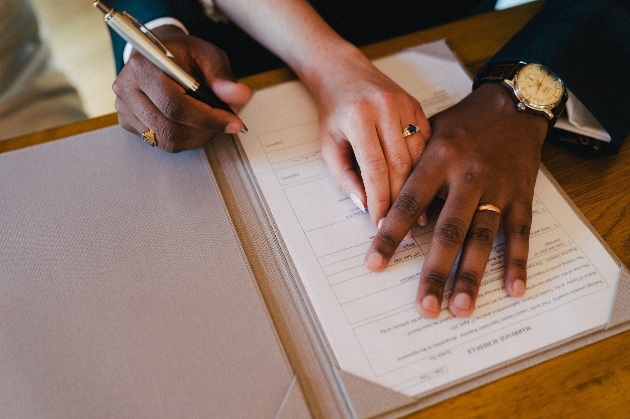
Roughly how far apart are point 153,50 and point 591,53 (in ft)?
2.12

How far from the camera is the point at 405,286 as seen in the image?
Answer: 1.73ft

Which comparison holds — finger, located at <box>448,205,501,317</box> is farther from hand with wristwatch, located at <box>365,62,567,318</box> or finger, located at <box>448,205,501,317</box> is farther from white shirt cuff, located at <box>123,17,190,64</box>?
white shirt cuff, located at <box>123,17,190,64</box>

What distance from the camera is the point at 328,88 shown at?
69 cm

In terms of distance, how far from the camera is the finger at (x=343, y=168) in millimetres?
596

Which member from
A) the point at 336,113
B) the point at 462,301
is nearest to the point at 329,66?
the point at 336,113

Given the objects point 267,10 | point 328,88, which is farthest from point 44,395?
point 267,10

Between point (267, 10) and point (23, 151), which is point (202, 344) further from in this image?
point (267, 10)

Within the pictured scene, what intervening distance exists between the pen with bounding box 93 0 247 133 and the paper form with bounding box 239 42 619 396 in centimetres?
10

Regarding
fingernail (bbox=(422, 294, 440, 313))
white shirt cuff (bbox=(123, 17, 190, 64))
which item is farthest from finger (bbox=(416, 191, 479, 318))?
white shirt cuff (bbox=(123, 17, 190, 64))

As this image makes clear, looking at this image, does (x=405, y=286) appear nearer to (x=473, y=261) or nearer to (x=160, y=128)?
(x=473, y=261)

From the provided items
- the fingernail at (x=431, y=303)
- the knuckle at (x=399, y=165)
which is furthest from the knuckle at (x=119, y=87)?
the fingernail at (x=431, y=303)

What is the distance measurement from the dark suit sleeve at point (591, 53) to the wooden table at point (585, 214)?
7 cm

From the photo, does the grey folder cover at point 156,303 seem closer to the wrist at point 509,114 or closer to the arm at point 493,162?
the arm at point 493,162

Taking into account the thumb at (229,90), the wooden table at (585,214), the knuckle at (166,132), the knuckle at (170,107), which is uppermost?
the knuckle at (170,107)
